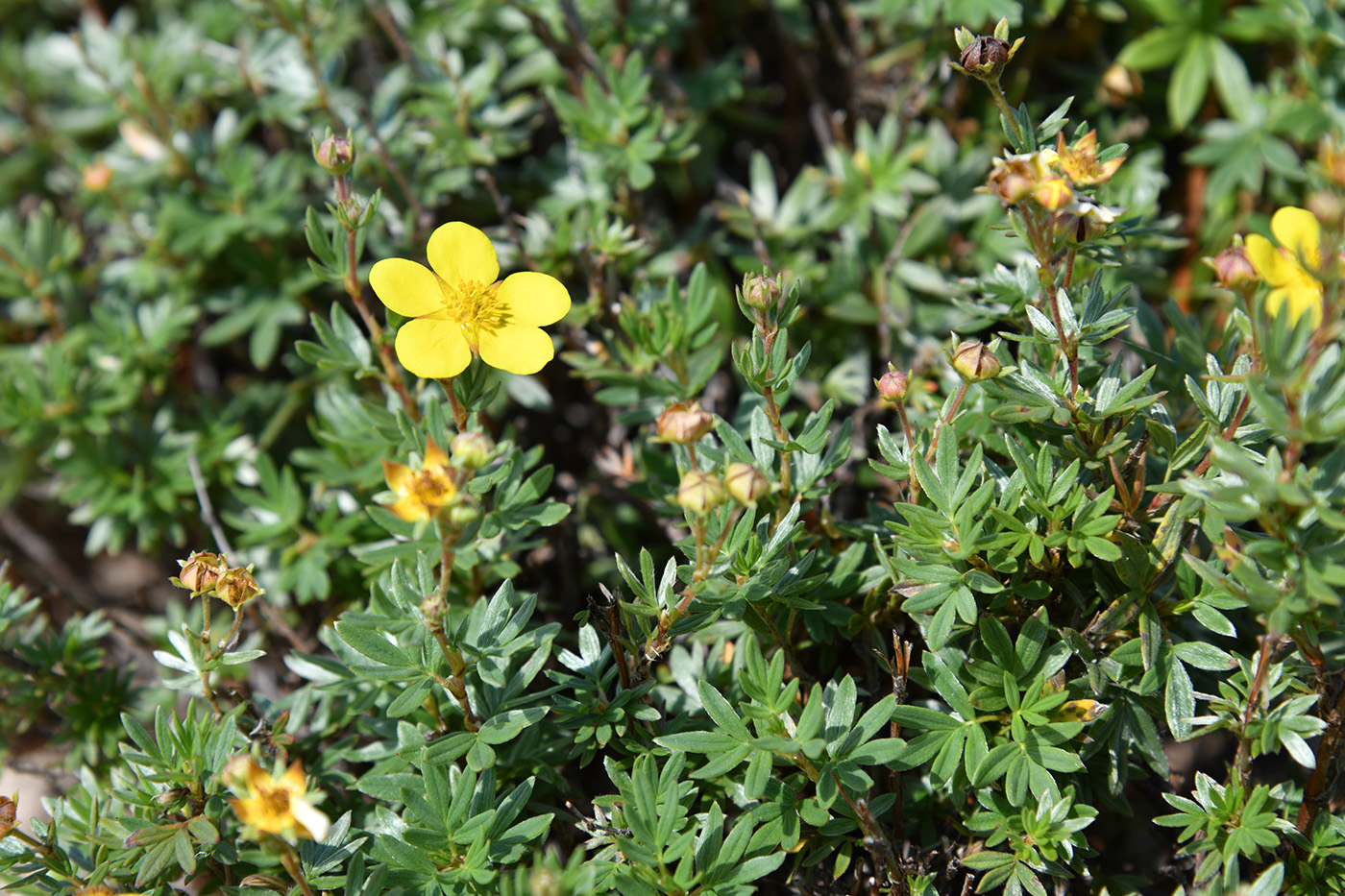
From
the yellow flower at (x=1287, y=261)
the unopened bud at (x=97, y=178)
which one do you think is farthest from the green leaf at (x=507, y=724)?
the unopened bud at (x=97, y=178)

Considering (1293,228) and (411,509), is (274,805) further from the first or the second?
(1293,228)

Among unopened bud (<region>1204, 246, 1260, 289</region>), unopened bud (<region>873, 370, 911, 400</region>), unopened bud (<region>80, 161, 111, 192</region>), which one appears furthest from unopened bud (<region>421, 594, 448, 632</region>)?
unopened bud (<region>80, 161, 111, 192</region>)

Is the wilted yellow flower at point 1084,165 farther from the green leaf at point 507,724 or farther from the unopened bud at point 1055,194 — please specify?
the green leaf at point 507,724

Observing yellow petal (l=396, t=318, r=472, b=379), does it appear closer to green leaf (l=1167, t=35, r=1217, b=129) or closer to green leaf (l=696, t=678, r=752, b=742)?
green leaf (l=696, t=678, r=752, b=742)

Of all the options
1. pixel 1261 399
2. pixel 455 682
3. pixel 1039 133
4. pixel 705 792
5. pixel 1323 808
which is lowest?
pixel 1323 808

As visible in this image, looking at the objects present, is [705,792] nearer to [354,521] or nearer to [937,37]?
[354,521]

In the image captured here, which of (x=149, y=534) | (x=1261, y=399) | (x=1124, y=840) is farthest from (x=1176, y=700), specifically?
(x=149, y=534)
